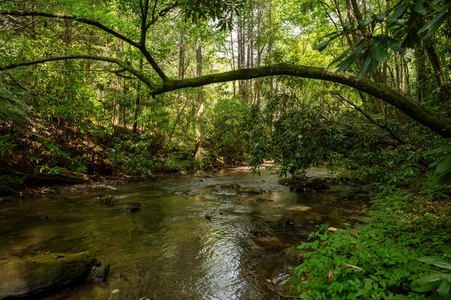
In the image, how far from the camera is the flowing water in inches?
190

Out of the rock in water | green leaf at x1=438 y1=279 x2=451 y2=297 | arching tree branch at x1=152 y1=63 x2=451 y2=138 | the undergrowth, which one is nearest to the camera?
green leaf at x1=438 y1=279 x2=451 y2=297

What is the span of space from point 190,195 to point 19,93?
23.4 ft

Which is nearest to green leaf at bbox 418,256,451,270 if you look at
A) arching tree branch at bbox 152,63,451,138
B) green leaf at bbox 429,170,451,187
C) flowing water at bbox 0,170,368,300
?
green leaf at bbox 429,170,451,187

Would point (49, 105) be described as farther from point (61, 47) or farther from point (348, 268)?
point (348, 268)

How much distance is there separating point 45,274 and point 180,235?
3.29m

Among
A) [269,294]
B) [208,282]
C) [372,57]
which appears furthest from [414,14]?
[208,282]

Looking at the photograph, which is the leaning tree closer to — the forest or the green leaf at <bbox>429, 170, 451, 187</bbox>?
the forest

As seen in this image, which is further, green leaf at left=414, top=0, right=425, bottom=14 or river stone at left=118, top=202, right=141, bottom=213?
river stone at left=118, top=202, right=141, bottom=213

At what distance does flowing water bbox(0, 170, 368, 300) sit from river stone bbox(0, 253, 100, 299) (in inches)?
9.4

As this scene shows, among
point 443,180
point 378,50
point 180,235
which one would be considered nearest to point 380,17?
point 378,50

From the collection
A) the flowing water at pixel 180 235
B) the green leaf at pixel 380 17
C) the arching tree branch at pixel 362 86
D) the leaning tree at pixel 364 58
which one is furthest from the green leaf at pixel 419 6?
the flowing water at pixel 180 235

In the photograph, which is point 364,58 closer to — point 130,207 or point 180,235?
point 180,235

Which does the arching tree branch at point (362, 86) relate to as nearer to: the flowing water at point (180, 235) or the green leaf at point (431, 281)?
the green leaf at point (431, 281)

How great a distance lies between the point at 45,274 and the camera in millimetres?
4449
